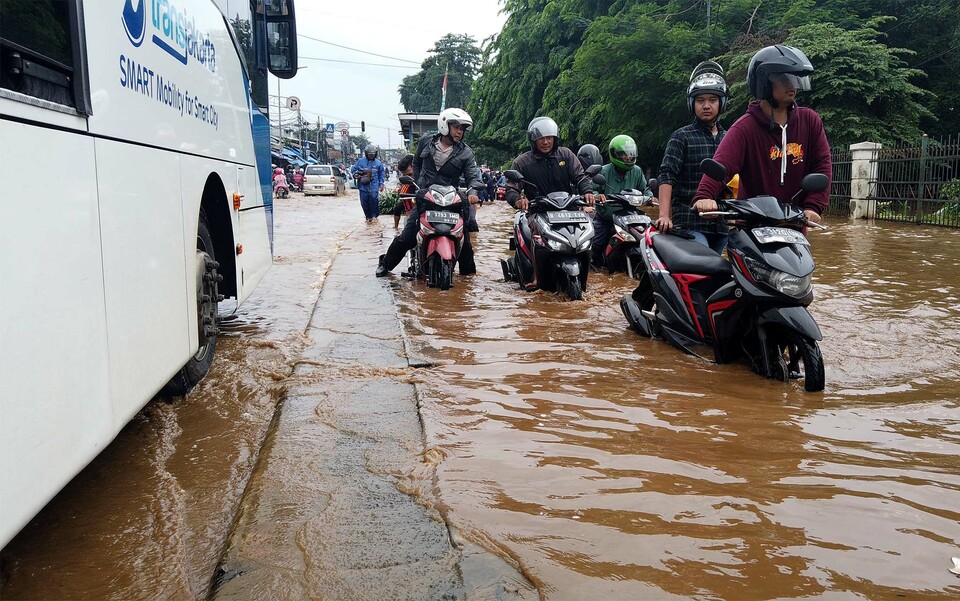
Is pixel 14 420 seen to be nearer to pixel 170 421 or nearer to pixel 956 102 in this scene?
pixel 170 421

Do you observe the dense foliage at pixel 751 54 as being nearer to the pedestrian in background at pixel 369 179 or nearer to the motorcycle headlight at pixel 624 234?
the pedestrian in background at pixel 369 179

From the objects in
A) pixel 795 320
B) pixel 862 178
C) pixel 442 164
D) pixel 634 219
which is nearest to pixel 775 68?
pixel 795 320

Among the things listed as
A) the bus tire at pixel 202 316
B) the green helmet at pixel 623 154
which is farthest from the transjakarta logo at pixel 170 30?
the green helmet at pixel 623 154

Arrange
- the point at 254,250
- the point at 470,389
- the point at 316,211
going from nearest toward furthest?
1. the point at 470,389
2. the point at 254,250
3. the point at 316,211

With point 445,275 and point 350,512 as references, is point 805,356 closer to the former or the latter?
point 350,512

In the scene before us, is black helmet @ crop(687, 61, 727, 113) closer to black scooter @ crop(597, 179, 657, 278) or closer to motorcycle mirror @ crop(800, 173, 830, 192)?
motorcycle mirror @ crop(800, 173, 830, 192)

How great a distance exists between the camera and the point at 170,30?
3715 millimetres

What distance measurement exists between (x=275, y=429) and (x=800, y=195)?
3.24 meters

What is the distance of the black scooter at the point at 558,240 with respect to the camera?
23.9ft

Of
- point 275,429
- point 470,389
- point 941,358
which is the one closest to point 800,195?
point 941,358

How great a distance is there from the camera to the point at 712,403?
4.09 meters

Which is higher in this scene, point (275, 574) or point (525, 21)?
point (525, 21)

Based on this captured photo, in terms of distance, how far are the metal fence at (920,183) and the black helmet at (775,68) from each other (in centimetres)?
1236

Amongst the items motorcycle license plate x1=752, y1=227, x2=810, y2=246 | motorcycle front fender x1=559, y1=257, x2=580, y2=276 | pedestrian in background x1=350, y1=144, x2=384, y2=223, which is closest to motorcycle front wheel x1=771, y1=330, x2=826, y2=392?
motorcycle license plate x1=752, y1=227, x2=810, y2=246
